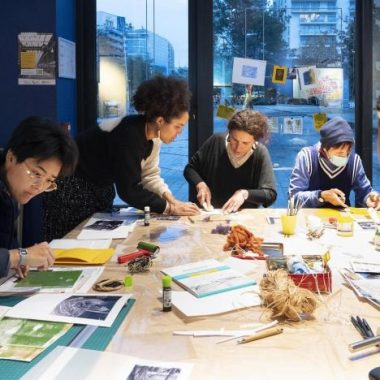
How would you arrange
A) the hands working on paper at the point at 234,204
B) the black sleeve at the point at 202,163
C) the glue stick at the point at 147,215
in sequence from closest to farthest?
the glue stick at the point at 147,215 < the hands working on paper at the point at 234,204 < the black sleeve at the point at 202,163

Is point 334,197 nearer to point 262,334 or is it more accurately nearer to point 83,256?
point 83,256

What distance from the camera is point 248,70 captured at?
3.82m

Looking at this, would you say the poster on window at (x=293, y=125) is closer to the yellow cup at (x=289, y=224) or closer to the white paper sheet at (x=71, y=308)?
the yellow cup at (x=289, y=224)

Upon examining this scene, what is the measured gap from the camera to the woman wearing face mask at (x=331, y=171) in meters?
2.92

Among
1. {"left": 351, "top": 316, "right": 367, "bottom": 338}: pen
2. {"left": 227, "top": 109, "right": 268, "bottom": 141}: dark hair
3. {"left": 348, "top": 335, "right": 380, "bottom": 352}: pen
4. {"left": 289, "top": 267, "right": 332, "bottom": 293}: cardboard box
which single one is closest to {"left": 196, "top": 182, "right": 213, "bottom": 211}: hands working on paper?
{"left": 227, "top": 109, "right": 268, "bottom": 141}: dark hair

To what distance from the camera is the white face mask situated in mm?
2962

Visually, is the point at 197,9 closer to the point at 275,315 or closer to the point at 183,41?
the point at 183,41

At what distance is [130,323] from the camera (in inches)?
52.1

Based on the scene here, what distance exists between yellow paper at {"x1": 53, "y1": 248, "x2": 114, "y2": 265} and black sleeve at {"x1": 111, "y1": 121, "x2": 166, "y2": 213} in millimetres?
588

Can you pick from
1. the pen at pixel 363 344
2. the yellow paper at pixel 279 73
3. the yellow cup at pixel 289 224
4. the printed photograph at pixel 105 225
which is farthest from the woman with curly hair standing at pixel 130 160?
the pen at pixel 363 344

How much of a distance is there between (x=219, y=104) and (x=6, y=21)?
1567 mm

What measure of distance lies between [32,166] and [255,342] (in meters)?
0.97

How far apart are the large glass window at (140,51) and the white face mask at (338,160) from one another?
4.00 ft

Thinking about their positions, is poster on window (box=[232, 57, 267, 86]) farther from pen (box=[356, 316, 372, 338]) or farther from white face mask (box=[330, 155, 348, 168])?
pen (box=[356, 316, 372, 338])
